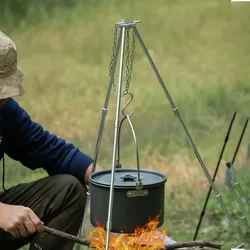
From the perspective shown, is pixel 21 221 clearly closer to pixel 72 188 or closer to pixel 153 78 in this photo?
pixel 72 188

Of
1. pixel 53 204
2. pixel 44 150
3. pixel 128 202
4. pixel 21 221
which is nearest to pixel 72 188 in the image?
pixel 53 204

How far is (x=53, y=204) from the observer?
302 cm

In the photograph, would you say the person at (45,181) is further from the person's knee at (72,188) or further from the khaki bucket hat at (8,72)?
the khaki bucket hat at (8,72)

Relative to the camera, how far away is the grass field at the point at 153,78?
5.08 meters

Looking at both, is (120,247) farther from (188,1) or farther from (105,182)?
(188,1)

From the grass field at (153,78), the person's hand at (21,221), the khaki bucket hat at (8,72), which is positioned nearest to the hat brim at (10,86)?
the khaki bucket hat at (8,72)

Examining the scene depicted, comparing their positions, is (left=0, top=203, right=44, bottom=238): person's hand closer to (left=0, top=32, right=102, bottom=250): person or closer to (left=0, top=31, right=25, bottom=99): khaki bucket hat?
(left=0, top=32, right=102, bottom=250): person

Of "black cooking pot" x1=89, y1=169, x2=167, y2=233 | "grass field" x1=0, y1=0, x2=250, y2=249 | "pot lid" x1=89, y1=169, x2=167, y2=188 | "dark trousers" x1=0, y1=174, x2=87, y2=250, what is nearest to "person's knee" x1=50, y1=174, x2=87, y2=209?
"dark trousers" x1=0, y1=174, x2=87, y2=250

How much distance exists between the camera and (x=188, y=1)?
630 cm

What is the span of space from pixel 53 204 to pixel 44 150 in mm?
288

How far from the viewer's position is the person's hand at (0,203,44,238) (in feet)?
8.29

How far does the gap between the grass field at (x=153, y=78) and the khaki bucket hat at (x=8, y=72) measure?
2115mm

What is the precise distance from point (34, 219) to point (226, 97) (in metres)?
3.41

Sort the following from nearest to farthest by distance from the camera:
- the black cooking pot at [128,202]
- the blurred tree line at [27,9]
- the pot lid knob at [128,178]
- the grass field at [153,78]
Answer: the black cooking pot at [128,202] → the pot lid knob at [128,178] → the grass field at [153,78] → the blurred tree line at [27,9]
